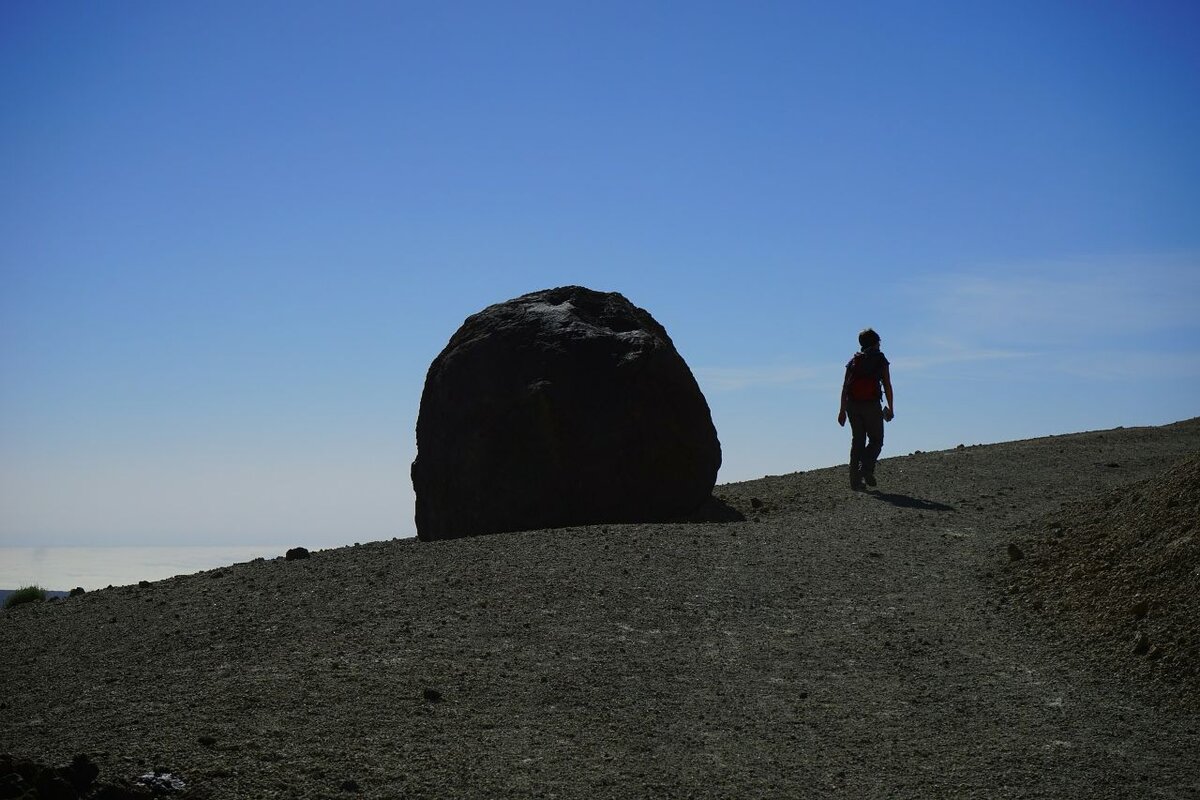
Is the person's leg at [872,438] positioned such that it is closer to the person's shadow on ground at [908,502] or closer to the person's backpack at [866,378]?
the person's backpack at [866,378]

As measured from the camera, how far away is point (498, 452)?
16.6m

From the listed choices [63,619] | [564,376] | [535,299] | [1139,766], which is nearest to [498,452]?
[564,376]

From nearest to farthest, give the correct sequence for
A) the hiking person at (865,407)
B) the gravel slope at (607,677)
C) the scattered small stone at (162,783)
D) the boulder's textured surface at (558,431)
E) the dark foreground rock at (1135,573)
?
the scattered small stone at (162,783)
the gravel slope at (607,677)
the dark foreground rock at (1135,573)
the boulder's textured surface at (558,431)
the hiking person at (865,407)

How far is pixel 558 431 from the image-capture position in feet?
53.6

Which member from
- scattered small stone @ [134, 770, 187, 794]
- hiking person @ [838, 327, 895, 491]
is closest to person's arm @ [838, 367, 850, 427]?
hiking person @ [838, 327, 895, 491]

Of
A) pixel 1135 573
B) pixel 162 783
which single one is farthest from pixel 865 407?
pixel 162 783

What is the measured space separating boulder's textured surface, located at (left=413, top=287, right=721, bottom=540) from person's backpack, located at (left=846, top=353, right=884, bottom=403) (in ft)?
8.79

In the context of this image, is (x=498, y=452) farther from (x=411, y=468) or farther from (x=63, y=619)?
(x=63, y=619)

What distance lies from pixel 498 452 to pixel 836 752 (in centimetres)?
914

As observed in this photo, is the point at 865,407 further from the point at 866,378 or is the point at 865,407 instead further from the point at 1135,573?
the point at 1135,573

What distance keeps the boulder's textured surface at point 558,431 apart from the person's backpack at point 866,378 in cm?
268

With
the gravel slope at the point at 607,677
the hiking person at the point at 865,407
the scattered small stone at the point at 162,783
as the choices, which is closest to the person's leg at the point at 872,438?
the hiking person at the point at 865,407

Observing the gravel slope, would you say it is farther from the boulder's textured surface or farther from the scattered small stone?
the boulder's textured surface

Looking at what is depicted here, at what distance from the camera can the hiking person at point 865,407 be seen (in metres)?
18.8
